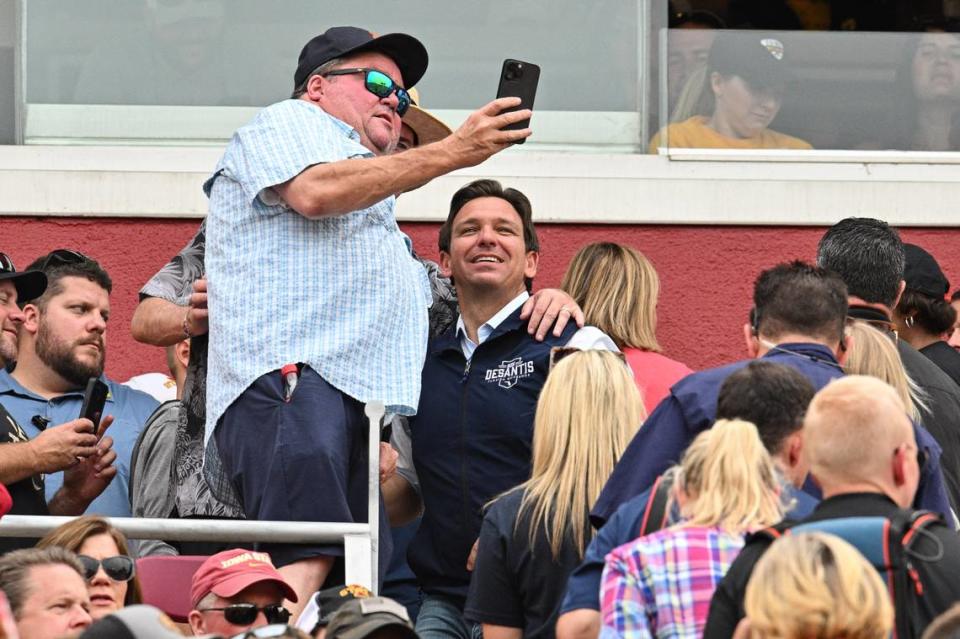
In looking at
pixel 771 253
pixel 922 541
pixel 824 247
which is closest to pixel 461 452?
pixel 824 247

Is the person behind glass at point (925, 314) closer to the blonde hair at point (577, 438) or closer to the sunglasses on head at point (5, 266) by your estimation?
the blonde hair at point (577, 438)

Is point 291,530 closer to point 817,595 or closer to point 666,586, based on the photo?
point 666,586

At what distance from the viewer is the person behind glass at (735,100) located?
8.48 m

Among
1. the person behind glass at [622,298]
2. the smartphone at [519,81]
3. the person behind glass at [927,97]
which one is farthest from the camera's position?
the person behind glass at [927,97]

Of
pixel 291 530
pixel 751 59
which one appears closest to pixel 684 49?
pixel 751 59

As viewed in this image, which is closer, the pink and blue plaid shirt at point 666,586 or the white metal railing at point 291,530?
the pink and blue plaid shirt at point 666,586

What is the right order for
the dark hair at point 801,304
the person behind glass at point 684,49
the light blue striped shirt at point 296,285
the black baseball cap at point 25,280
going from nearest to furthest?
the dark hair at point 801,304
the light blue striped shirt at point 296,285
the black baseball cap at point 25,280
the person behind glass at point 684,49

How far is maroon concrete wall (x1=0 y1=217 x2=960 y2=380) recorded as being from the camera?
27.4ft

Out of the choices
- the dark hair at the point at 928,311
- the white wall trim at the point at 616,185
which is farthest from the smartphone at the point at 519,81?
the white wall trim at the point at 616,185

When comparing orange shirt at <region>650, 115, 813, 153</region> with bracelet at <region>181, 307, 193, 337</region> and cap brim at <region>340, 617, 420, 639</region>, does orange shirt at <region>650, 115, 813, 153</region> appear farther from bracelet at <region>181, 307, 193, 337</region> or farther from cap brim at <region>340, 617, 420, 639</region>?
cap brim at <region>340, 617, 420, 639</region>

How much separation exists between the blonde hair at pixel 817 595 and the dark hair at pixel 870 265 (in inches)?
103

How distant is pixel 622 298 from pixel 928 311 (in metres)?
1.15

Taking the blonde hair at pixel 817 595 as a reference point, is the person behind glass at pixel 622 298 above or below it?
above

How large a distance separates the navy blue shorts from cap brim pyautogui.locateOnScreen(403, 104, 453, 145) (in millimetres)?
2074
